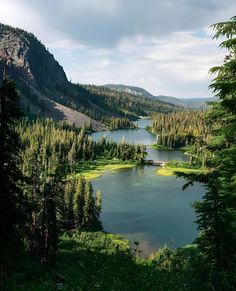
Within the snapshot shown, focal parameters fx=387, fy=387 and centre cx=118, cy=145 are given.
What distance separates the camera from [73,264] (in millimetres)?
46281

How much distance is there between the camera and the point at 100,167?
161750mm

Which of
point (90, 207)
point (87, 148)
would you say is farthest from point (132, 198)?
point (87, 148)

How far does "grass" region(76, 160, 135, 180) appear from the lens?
14620cm

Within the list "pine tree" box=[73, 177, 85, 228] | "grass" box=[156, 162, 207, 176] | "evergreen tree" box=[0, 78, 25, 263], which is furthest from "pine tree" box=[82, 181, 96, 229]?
"grass" box=[156, 162, 207, 176]

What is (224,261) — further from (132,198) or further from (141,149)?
(141,149)

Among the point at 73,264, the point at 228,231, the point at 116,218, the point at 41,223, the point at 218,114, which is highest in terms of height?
the point at 218,114

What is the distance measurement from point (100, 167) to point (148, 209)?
220ft

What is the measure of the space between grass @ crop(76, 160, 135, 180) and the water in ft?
16.8

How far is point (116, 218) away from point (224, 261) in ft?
226

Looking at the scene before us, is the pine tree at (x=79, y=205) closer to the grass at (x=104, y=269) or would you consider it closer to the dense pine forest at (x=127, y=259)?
the grass at (x=104, y=269)

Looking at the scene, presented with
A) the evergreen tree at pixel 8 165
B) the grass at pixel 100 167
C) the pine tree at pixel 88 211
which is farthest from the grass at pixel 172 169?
the evergreen tree at pixel 8 165

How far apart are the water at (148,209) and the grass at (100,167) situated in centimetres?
511

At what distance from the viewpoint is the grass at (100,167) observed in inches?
5756

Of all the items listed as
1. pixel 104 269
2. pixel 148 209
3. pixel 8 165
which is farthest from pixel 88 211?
pixel 8 165
